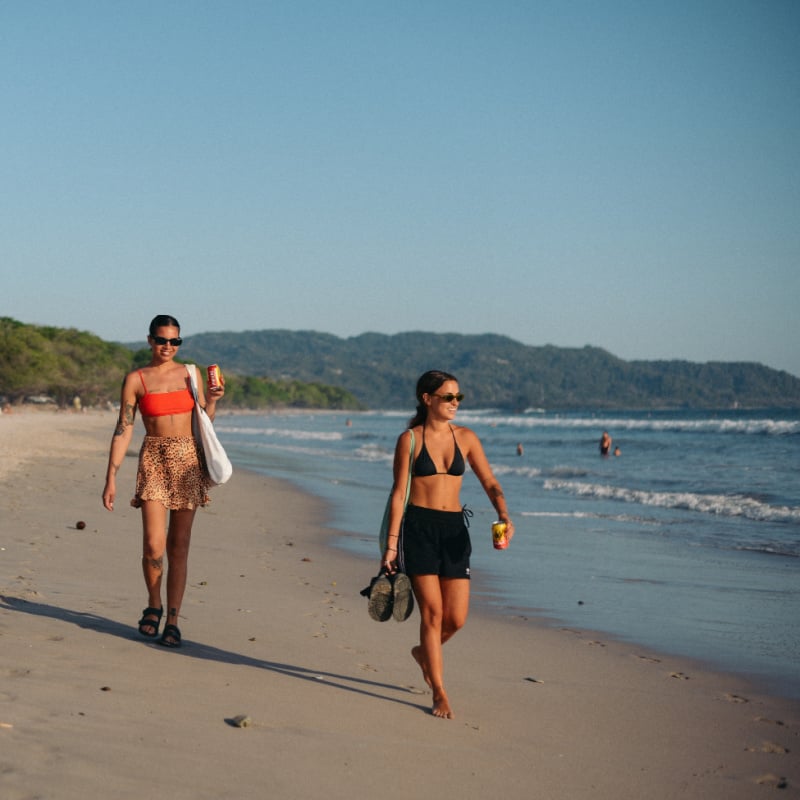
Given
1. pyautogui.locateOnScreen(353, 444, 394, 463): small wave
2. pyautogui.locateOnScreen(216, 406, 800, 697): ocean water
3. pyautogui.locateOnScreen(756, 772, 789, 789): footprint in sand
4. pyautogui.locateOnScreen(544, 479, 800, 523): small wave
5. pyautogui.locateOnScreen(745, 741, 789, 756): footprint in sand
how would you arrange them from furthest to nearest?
pyautogui.locateOnScreen(353, 444, 394, 463): small wave < pyautogui.locateOnScreen(544, 479, 800, 523): small wave < pyautogui.locateOnScreen(216, 406, 800, 697): ocean water < pyautogui.locateOnScreen(745, 741, 789, 756): footprint in sand < pyautogui.locateOnScreen(756, 772, 789, 789): footprint in sand

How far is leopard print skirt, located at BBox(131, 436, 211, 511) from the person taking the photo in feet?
17.9

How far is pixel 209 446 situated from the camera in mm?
5473

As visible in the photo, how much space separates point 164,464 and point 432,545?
1.83 meters

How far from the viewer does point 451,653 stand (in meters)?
5.95

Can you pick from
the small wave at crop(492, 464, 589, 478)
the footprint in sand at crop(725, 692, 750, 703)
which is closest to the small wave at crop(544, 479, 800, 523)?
the small wave at crop(492, 464, 589, 478)

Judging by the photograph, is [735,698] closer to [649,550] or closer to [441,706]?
[441,706]

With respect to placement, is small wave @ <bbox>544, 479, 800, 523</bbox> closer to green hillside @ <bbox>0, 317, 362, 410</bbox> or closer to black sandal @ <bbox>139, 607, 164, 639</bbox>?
black sandal @ <bbox>139, 607, 164, 639</bbox>

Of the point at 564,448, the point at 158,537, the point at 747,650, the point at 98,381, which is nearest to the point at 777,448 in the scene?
the point at 564,448

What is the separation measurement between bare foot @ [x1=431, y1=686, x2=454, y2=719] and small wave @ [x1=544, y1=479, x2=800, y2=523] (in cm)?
1162

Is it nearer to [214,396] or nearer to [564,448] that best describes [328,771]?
[214,396]

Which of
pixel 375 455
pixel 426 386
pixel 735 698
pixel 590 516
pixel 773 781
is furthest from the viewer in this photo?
pixel 375 455

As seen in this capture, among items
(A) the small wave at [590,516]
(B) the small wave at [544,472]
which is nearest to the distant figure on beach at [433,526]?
(A) the small wave at [590,516]

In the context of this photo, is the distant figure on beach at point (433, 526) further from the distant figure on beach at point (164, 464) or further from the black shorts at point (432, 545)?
the distant figure on beach at point (164, 464)

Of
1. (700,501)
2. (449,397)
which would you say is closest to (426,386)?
(449,397)
